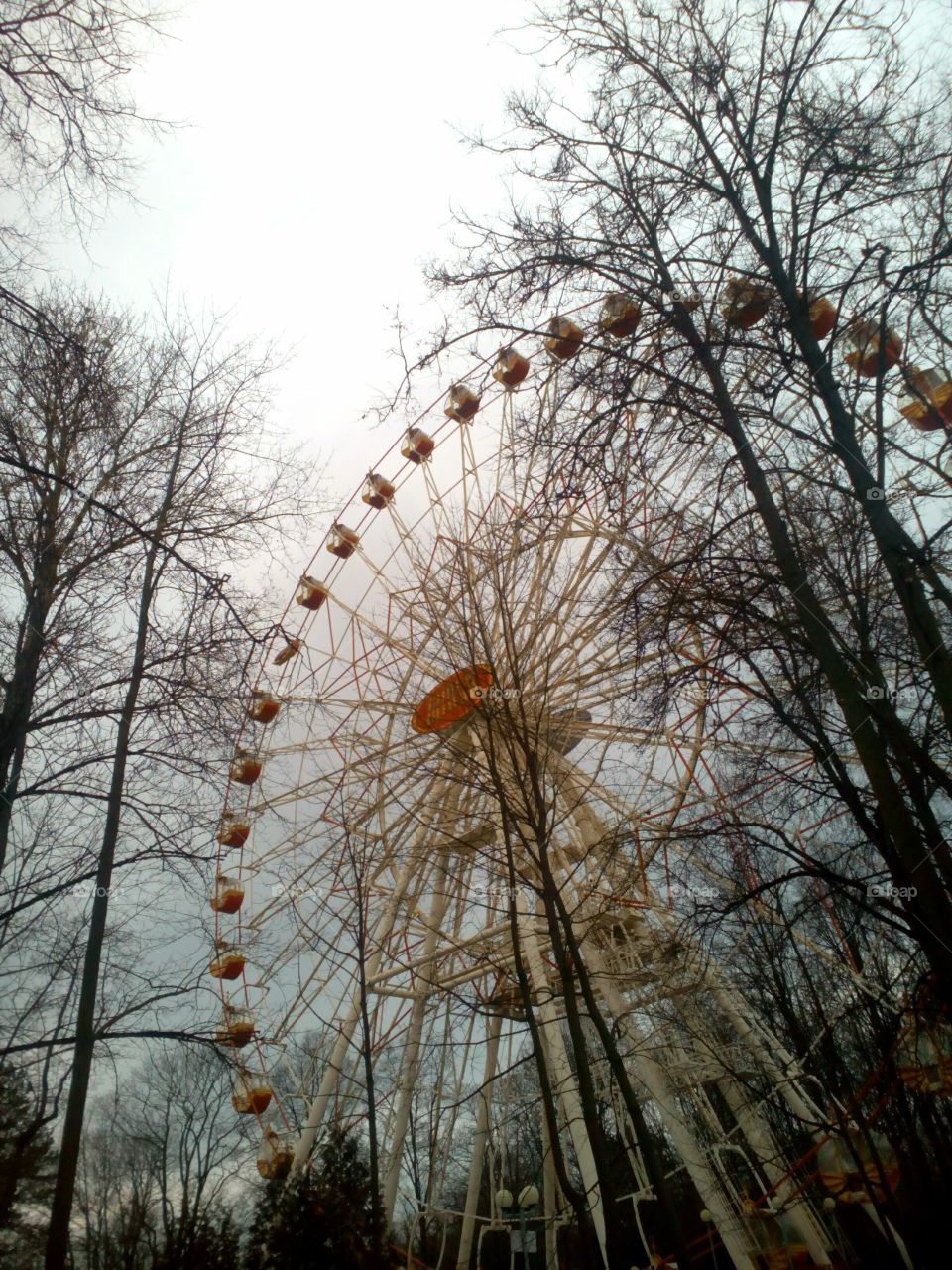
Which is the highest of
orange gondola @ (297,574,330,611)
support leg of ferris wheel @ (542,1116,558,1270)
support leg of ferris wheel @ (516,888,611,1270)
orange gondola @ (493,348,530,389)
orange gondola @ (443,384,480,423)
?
orange gondola @ (443,384,480,423)

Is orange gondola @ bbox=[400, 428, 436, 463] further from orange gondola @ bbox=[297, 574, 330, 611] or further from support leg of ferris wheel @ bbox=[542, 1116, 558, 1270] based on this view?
support leg of ferris wheel @ bbox=[542, 1116, 558, 1270]

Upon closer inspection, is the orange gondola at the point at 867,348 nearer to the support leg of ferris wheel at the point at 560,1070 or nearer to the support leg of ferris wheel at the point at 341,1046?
the support leg of ferris wheel at the point at 560,1070

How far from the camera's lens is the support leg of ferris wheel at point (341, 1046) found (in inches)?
393

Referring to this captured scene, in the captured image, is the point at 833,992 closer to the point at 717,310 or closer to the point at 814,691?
the point at 814,691

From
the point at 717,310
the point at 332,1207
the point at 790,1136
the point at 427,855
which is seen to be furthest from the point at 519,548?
the point at 790,1136

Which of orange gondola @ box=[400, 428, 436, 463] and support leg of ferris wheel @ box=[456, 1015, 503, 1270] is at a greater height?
orange gondola @ box=[400, 428, 436, 463]

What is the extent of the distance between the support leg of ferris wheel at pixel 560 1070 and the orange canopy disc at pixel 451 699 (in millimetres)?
2228

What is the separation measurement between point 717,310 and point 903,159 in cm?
151

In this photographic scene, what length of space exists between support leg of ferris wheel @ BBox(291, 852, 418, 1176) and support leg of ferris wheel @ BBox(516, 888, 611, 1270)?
1.68 metres

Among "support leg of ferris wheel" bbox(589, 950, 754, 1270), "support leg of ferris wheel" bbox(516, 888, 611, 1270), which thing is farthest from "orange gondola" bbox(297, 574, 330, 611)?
"support leg of ferris wheel" bbox(589, 950, 754, 1270)

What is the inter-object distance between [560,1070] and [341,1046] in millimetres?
2779

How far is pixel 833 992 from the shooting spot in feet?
43.6

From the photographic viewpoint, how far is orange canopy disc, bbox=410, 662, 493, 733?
888 centimetres

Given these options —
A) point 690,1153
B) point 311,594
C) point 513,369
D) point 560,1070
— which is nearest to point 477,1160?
point 560,1070
